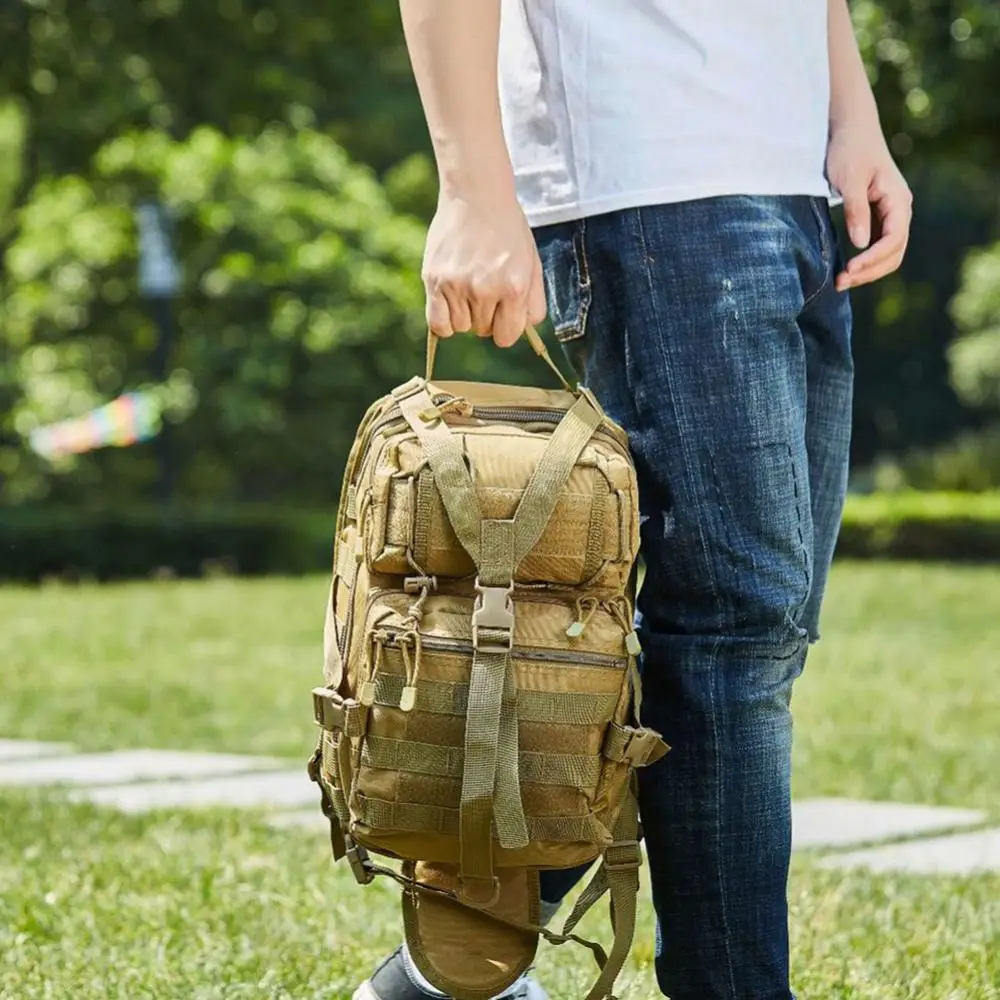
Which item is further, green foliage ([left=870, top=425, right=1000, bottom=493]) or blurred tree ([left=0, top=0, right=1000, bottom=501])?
green foliage ([left=870, top=425, right=1000, bottom=493])

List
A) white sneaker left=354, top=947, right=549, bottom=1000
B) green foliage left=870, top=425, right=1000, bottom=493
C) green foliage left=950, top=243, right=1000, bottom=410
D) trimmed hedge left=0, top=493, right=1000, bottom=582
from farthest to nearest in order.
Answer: green foliage left=950, top=243, right=1000, bottom=410 → green foliage left=870, top=425, right=1000, bottom=493 → trimmed hedge left=0, top=493, right=1000, bottom=582 → white sneaker left=354, top=947, right=549, bottom=1000

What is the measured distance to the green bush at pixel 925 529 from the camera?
1496 centimetres

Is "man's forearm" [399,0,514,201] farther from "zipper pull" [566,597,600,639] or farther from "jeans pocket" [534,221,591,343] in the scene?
"zipper pull" [566,597,600,639]

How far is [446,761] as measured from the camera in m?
2.02

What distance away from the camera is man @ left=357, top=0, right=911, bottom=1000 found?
2.04 meters

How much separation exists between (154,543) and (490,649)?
1434cm

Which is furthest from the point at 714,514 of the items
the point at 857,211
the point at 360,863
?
the point at 360,863

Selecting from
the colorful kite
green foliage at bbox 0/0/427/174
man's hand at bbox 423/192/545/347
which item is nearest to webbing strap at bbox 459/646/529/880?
man's hand at bbox 423/192/545/347

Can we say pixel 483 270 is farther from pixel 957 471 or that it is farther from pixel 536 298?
pixel 957 471

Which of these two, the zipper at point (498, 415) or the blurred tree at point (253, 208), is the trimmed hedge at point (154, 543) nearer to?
the blurred tree at point (253, 208)

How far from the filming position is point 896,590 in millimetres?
11812

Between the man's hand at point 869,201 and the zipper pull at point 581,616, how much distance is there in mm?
503

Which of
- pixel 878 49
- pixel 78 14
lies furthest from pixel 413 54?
pixel 878 49

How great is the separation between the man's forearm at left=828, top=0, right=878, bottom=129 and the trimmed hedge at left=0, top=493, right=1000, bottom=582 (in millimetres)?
12860
